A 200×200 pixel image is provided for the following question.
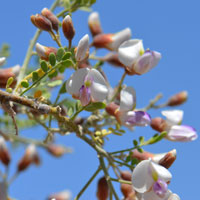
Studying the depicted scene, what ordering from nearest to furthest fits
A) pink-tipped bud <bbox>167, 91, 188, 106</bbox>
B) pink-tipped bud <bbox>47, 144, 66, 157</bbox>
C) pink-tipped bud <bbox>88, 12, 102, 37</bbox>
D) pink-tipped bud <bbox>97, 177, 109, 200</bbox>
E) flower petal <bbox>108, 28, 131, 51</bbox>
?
1. pink-tipped bud <bbox>97, 177, 109, 200</bbox>
2. flower petal <bbox>108, 28, 131, 51</bbox>
3. pink-tipped bud <bbox>88, 12, 102, 37</bbox>
4. pink-tipped bud <bbox>167, 91, 188, 106</bbox>
5. pink-tipped bud <bbox>47, 144, 66, 157</bbox>

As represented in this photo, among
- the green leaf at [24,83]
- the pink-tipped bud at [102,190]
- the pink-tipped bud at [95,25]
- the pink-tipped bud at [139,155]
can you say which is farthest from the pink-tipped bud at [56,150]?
the green leaf at [24,83]

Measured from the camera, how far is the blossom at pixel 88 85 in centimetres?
94

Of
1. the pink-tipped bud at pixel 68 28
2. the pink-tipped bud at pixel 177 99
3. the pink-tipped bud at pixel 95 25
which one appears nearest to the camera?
the pink-tipped bud at pixel 68 28

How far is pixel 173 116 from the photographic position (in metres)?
1.16

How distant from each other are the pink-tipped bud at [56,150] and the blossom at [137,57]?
129cm

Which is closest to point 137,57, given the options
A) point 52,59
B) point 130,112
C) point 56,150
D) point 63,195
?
point 130,112

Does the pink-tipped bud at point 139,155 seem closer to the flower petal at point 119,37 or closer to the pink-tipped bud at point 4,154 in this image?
the flower petal at point 119,37

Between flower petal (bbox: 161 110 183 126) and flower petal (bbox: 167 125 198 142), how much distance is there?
28 millimetres

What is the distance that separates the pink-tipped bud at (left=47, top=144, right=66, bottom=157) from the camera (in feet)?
7.42

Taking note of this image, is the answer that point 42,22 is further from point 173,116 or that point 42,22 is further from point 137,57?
point 173,116

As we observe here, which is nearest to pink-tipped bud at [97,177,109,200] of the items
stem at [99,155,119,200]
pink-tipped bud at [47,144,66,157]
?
stem at [99,155,119,200]

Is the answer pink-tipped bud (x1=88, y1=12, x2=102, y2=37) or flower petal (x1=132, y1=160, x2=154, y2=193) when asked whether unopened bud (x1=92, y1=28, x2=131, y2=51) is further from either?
flower petal (x1=132, y1=160, x2=154, y2=193)

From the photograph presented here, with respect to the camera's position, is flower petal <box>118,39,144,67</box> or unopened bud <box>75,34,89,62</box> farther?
flower petal <box>118,39,144,67</box>

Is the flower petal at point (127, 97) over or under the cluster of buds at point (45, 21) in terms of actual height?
under
